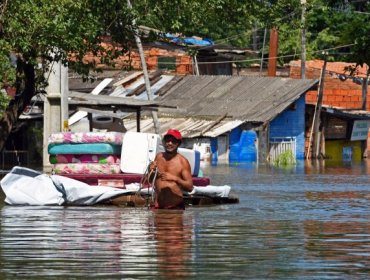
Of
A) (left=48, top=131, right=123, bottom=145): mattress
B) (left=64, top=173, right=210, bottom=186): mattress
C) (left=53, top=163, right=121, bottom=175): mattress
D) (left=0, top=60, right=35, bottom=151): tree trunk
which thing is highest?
(left=0, top=60, right=35, bottom=151): tree trunk

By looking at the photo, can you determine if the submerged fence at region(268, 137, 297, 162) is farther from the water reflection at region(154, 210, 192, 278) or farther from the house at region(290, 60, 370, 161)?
the water reflection at region(154, 210, 192, 278)

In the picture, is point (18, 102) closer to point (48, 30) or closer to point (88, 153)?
point (88, 153)

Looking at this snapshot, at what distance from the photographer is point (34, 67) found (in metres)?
24.3

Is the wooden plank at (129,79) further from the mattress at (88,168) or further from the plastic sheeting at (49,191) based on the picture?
the plastic sheeting at (49,191)

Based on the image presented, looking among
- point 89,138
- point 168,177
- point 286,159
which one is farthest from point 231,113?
point 168,177

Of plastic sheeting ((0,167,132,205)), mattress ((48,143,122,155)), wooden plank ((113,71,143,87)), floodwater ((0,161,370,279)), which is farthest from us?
wooden plank ((113,71,143,87))

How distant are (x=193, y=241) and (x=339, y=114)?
43537 millimetres

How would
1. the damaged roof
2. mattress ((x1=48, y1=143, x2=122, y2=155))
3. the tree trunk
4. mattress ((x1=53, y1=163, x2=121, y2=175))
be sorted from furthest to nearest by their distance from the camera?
the damaged roof → the tree trunk → mattress ((x1=48, y1=143, x2=122, y2=155)) → mattress ((x1=53, y1=163, x2=121, y2=175))

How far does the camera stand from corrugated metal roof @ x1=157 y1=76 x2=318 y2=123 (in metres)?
52.7

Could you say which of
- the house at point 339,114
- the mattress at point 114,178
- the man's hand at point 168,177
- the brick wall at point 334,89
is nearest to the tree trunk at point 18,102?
the mattress at point 114,178

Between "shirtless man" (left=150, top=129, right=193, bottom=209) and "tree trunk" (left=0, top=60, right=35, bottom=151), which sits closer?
"shirtless man" (left=150, top=129, right=193, bottom=209)

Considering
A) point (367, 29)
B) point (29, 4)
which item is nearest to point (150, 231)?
point (29, 4)

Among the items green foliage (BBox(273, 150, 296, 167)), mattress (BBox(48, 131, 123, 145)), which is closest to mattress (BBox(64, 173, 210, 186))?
mattress (BBox(48, 131, 123, 145))

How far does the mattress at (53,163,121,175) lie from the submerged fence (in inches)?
1238
